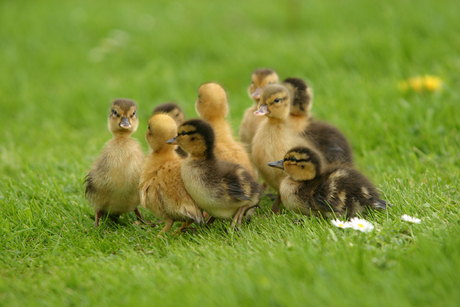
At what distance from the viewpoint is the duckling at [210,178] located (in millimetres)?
4020

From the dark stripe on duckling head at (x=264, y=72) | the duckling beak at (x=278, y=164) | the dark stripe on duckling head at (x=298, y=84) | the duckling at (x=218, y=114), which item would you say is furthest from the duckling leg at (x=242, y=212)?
the dark stripe on duckling head at (x=264, y=72)

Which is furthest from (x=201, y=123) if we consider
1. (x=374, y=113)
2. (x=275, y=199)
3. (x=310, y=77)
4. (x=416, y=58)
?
(x=416, y=58)

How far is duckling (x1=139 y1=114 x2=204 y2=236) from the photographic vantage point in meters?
4.14

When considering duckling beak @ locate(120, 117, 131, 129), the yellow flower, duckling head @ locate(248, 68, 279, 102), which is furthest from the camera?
the yellow flower

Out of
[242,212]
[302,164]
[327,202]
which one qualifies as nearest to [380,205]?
[327,202]

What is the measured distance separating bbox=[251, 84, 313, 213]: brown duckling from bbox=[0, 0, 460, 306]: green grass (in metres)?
0.59

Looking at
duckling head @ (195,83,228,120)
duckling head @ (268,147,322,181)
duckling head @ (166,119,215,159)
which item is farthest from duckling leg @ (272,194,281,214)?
duckling head @ (195,83,228,120)

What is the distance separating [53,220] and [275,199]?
2285mm

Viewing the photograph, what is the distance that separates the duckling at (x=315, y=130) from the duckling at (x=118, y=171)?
1.73 metres

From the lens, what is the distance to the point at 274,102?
4.77m

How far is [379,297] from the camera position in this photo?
2.80 meters

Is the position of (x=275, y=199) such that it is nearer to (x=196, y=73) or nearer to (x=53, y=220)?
(x=53, y=220)

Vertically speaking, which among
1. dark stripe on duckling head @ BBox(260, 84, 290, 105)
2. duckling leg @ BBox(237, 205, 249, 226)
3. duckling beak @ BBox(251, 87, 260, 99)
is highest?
dark stripe on duckling head @ BBox(260, 84, 290, 105)

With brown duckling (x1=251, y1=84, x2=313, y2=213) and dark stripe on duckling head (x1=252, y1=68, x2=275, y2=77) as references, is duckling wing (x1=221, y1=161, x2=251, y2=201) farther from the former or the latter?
dark stripe on duckling head (x1=252, y1=68, x2=275, y2=77)
